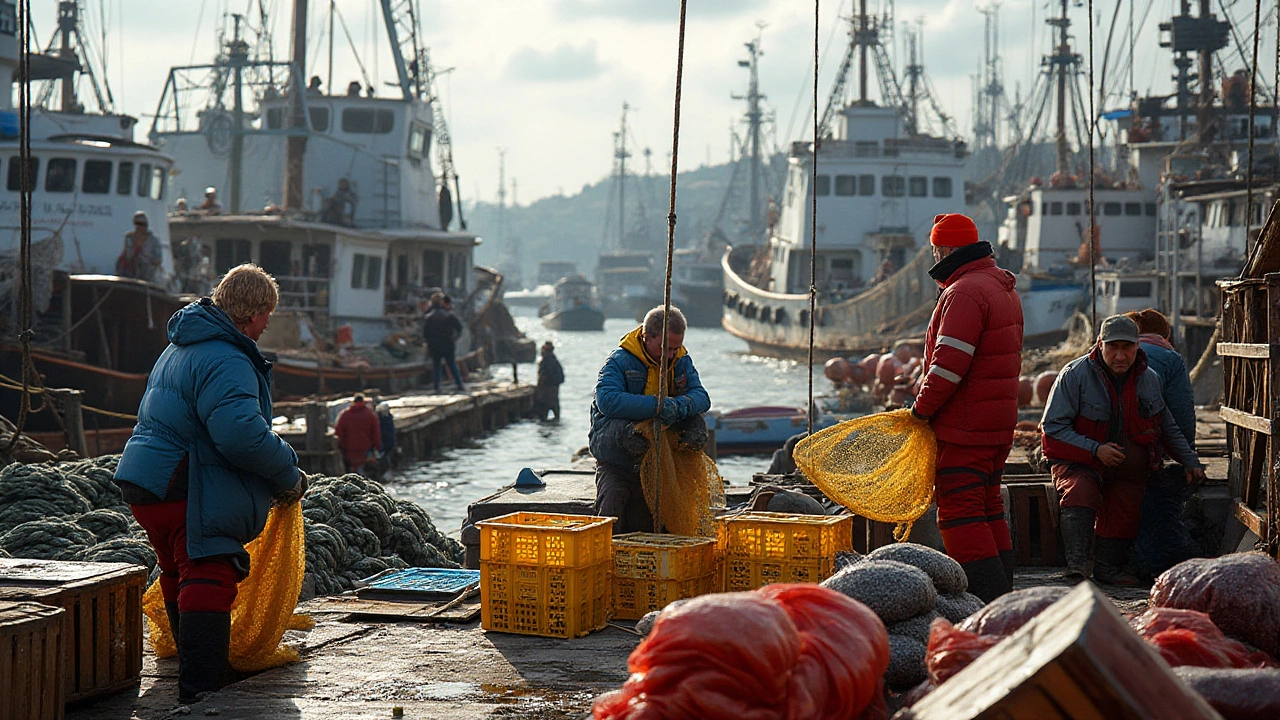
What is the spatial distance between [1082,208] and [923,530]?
121ft

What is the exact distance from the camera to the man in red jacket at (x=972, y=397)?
5348 millimetres

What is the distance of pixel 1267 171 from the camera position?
29438 mm

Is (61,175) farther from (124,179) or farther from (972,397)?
(972,397)

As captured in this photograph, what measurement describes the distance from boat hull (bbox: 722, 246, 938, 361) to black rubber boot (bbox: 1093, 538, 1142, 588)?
27.0 metres

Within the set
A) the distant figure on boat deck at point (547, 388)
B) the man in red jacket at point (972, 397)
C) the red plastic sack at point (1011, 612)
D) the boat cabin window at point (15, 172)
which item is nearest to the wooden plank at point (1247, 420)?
the man in red jacket at point (972, 397)

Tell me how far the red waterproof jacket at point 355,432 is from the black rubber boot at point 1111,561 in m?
12.6

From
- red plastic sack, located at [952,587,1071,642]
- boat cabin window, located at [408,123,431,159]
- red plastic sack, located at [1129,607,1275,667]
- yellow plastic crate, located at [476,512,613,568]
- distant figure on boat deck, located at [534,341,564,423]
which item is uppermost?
boat cabin window, located at [408,123,431,159]

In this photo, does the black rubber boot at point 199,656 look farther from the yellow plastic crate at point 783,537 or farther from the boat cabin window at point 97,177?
the boat cabin window at point 97,177

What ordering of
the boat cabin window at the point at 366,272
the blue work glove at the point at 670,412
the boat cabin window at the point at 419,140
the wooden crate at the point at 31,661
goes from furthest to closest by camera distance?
1. the boat cabin window at the point at 419,140
2. the boat cabin window at the point at 366,272
3. the blue work glove at the point at 670,412
4. the wooden crate at the point at 31,661

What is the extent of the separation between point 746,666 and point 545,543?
2292 millimetres

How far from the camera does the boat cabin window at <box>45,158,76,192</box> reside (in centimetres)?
2053

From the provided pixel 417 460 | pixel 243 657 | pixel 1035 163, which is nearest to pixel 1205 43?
pixel 417 460

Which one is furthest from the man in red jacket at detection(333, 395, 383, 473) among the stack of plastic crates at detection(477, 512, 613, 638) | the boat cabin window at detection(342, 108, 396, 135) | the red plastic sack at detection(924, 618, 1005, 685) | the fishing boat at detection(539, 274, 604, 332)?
the fishing boat at detection(539, 274, 604, 332)

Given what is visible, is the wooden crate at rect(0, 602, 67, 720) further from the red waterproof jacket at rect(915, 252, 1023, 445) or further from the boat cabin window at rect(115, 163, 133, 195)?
the boat cabin window at rect(115, 163, 133, 195)
